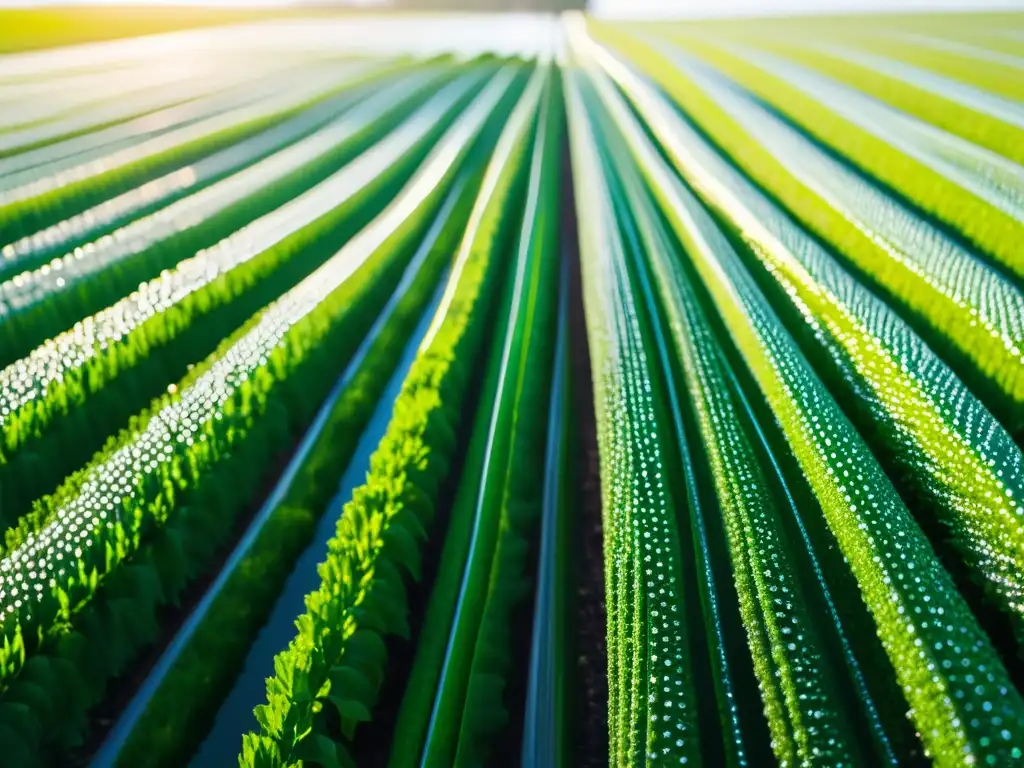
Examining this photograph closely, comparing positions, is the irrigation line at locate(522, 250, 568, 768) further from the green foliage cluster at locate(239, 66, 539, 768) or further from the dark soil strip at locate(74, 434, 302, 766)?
the dark soil strip at locate(74, 434, 302, 766)

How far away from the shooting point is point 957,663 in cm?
109

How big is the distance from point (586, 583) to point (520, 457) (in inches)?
14.2

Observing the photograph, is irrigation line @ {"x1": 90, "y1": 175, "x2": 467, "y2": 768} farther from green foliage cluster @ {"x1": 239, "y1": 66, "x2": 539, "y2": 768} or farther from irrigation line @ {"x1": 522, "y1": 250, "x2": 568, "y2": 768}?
irrigation line @ {"x1": 522, "y1": 250, "x2": 568, "y2": 768}

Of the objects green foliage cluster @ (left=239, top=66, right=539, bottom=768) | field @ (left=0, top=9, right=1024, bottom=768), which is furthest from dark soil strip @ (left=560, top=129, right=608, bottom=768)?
green foliage cluster @ (left=239, top=66, right=539, bottom=768)

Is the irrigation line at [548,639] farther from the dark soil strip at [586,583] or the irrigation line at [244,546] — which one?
the irrigation line at [244,546]

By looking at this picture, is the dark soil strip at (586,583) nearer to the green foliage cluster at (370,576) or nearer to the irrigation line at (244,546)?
the green foliage cluster at (370,576)

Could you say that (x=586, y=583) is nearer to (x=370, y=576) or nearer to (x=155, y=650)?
(x=370, y=576)

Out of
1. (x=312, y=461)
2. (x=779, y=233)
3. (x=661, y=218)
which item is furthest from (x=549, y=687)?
(x=661, y=218)

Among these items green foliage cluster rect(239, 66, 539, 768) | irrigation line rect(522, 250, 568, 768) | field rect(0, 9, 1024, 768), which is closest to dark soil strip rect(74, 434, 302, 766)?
field rect(0, 9, 1024, 768)

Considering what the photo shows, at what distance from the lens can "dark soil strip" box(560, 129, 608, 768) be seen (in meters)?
1.25

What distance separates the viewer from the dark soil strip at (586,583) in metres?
1.25

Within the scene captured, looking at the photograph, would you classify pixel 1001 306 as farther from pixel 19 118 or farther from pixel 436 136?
pixel 19 118

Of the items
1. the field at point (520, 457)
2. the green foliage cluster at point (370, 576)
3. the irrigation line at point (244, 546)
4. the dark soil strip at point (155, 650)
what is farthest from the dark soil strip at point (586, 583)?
the dark soil strip at point (155, 650)

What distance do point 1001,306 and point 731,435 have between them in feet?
2.68
